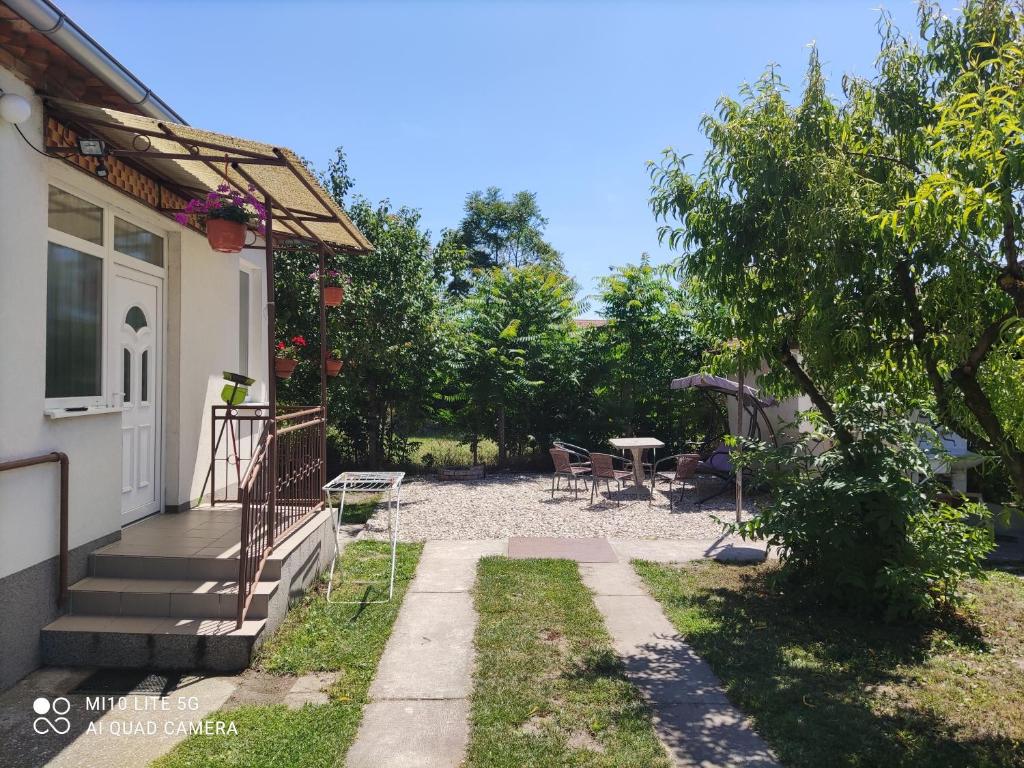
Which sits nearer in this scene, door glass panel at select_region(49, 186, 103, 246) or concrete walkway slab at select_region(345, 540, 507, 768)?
concrete walkway slab at select_region(345, 540, 507, 768)

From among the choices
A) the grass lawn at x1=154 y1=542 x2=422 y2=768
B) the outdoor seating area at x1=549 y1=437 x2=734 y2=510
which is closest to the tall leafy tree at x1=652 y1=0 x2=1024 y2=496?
the grass lawn at x1=154 y1=542 x2=422 y2=768

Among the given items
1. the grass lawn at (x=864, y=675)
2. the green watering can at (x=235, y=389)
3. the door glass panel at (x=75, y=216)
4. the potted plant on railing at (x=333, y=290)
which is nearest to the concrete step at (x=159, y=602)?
the green watering can at (x=235, y=389)

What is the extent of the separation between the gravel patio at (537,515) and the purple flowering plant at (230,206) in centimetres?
471

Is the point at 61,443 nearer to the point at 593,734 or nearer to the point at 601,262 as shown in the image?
the point at 593,734

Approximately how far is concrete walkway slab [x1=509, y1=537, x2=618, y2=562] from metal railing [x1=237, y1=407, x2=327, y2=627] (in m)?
2.55

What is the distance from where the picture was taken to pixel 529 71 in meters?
10.7

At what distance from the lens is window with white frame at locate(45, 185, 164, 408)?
16.5 feet

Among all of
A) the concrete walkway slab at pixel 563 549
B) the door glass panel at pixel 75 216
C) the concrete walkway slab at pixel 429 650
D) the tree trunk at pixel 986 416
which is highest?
the door glass panel at pixel 75 216

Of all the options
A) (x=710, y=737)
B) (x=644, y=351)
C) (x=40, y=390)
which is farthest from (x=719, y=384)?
(x=40, y=390)

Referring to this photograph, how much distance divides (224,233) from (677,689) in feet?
17.0

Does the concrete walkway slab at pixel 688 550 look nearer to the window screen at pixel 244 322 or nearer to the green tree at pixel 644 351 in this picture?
the window screen at pixel 244 322

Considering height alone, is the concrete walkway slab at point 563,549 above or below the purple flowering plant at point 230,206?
below

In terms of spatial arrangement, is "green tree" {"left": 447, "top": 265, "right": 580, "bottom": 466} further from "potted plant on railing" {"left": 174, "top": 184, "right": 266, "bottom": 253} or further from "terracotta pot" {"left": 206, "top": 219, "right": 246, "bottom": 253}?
"terracotta pot" {"left": 206, "top": 219, "right": 246, "bottom": 253}

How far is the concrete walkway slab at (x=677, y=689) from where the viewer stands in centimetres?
372
